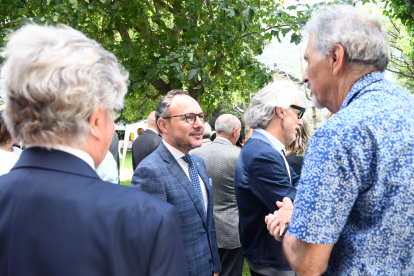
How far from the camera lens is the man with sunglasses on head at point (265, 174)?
227cm

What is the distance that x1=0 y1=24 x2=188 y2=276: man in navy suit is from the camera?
2.93 ft

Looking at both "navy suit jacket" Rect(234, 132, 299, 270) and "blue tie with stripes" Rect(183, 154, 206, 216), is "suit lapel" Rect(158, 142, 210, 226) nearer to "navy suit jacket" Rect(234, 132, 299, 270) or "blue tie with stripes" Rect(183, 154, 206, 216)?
"blue tie with stripes" Rect(183, 154, 206, 216)

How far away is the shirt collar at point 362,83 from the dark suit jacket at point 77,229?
0.82 m

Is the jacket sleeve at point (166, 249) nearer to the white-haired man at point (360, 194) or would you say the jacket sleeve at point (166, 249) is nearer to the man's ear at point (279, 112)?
the white-haired man at point (360, 194)

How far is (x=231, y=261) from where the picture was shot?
3912mm

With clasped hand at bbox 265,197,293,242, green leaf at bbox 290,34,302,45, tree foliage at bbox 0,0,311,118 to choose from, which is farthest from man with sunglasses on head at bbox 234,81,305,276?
green leaf at bbox 290,34,302,45

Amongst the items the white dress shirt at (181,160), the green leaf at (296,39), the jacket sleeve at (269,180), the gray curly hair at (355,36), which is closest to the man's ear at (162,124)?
the white dress shirt at (181,160)

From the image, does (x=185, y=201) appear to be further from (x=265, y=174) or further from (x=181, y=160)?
(x=265, y=174)

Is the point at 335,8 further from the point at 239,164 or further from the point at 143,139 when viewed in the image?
the point at 143,139

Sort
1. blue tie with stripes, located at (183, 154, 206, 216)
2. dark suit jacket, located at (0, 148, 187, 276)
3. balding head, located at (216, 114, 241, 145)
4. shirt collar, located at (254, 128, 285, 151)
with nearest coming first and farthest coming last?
dark suit jacket, located at (0, 148, 187, 276) < blue tie with stripes, located at (183, 154, 206, 216) < shirt collar, located at (254, 128, 285, 151) < balding head, located at (216, 114, 241, 145)

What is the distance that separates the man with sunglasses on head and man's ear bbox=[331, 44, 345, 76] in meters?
1.08

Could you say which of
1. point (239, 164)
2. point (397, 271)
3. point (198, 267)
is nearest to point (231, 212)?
point (239, 164)

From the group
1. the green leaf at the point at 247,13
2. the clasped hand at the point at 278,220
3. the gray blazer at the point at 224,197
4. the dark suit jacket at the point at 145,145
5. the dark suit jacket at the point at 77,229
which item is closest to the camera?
the dark suit jacket at the point at 77,229

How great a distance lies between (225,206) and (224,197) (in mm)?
108
